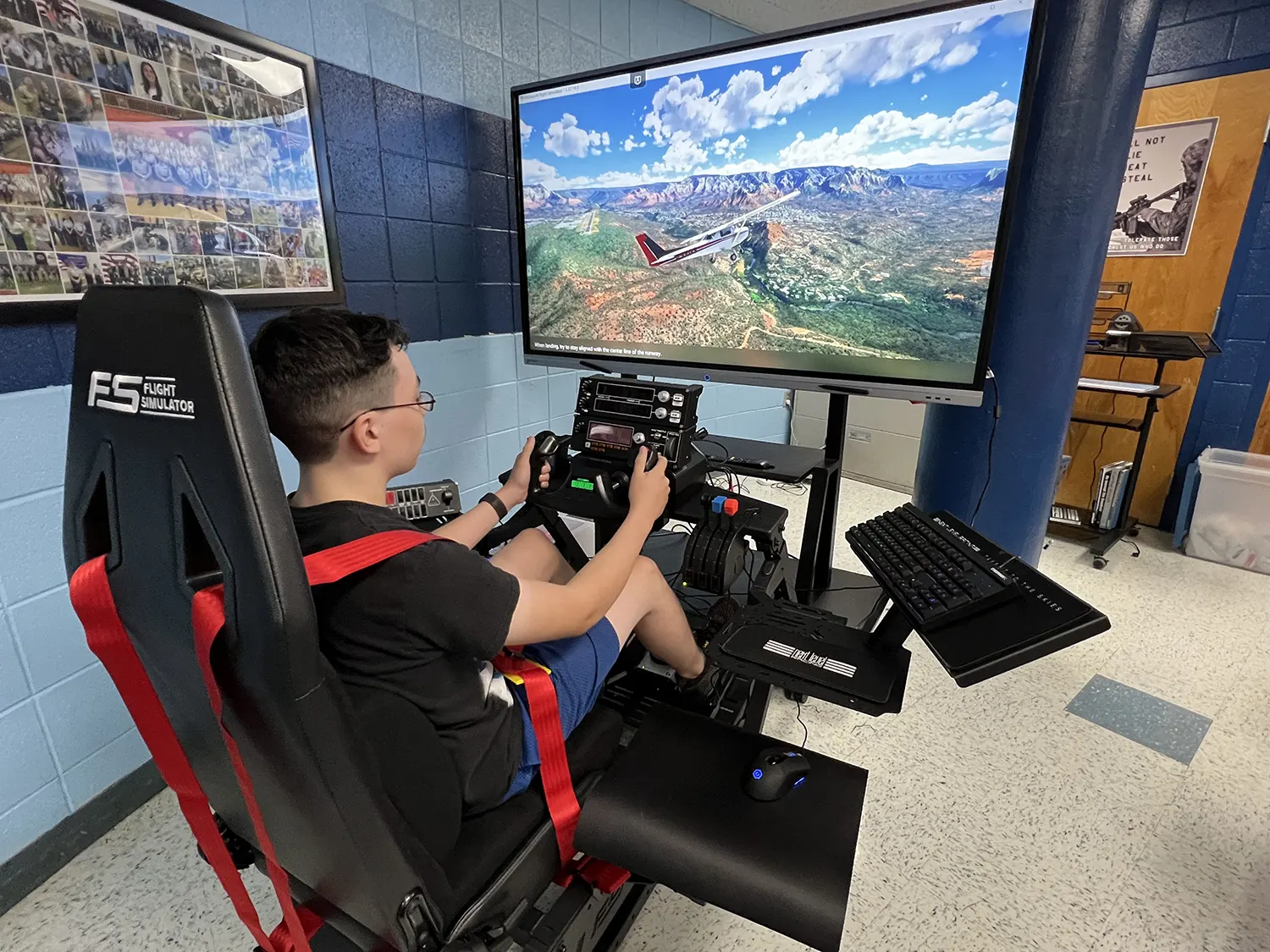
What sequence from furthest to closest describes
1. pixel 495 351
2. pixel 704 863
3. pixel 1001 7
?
pixel 495 351
pixel 1001 7
pixel 704 863

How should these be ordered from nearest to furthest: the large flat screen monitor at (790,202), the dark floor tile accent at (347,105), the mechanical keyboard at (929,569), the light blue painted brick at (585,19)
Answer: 1. the mechanical keyboard at (929,569)
2. the large flat screen monitor at (790,202)
3. the dark floor tile accent at (347,105)
4. the light blue painted brick at (585,19)

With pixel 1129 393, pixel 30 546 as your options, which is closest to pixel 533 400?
pixel 30 546

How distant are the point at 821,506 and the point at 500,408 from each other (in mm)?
1300

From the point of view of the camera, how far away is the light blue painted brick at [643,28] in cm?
260

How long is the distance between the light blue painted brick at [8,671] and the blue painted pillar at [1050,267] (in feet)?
8.20

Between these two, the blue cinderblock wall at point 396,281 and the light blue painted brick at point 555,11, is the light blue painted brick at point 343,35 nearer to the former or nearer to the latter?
the blue cinderblock wall at point 396,281

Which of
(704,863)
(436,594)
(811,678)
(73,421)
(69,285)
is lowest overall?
(704,863)

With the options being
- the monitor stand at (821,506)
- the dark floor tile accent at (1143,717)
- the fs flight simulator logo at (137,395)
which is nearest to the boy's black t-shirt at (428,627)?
the fs flight simulator logo at (137,395)

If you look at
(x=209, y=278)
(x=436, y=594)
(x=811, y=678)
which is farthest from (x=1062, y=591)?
(x=209, y=278)

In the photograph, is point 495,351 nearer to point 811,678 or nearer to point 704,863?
point 811,678

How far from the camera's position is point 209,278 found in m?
1.59

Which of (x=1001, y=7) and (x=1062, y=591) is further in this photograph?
(x=1001, y=7)

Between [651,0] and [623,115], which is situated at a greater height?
[651,0]

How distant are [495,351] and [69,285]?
128 centimetres
